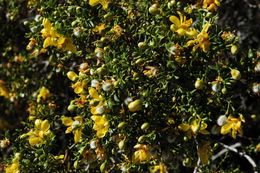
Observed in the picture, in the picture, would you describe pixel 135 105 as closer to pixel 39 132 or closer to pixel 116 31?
pixel 116 31

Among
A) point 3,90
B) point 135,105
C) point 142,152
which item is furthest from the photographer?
point 3,90

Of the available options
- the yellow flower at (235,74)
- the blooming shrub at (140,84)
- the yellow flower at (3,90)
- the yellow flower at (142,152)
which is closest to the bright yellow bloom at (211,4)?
the blooming shrub at (140,84)

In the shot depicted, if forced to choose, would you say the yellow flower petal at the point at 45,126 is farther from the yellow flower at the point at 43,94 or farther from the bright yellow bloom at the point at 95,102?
the yellow flower at the point at 43,94

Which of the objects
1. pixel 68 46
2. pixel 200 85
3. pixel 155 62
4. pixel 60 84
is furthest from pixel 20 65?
pixel 200 85

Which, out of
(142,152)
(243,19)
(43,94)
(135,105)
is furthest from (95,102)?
(243,19)

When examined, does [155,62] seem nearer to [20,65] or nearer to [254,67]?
[254,67]

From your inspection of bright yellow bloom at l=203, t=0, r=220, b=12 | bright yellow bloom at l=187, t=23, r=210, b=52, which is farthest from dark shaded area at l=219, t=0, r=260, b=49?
bright yellow bloom at l=187, t=23, r=210, b=52
